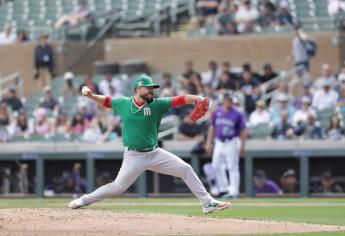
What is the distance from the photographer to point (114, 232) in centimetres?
1142

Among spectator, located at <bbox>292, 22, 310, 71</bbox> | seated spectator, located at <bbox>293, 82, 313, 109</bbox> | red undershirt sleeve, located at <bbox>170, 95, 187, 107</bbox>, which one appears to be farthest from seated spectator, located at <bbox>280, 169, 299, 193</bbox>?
red undershirt sleeve, located at <bbox>170, 95, 187, 107</bbox>

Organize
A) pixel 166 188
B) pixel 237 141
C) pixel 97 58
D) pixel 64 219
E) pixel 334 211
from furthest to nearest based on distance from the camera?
1. pixel 97 58
2. pixel 166 188
3. pixel 237 141
4. pixel 334 211
5. pixel 64 219

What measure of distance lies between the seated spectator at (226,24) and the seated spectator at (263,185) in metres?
6.10

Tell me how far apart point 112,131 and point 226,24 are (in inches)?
204

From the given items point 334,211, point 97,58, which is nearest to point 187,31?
point 97,58

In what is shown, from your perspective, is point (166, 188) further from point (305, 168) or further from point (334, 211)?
point (334, 211)

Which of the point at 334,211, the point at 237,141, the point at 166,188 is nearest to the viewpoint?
the point at 334,211

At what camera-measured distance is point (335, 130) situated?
20.0 m

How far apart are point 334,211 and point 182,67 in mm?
12312

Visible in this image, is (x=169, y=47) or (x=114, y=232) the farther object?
(x=169, y=47)

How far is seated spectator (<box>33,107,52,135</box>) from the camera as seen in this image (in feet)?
77.7

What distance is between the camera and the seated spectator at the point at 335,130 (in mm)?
20000

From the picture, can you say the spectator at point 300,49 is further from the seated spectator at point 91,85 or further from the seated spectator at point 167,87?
the seated spectator at point 91,85

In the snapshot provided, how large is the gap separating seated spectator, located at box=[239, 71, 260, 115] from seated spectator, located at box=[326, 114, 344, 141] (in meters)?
2.44
